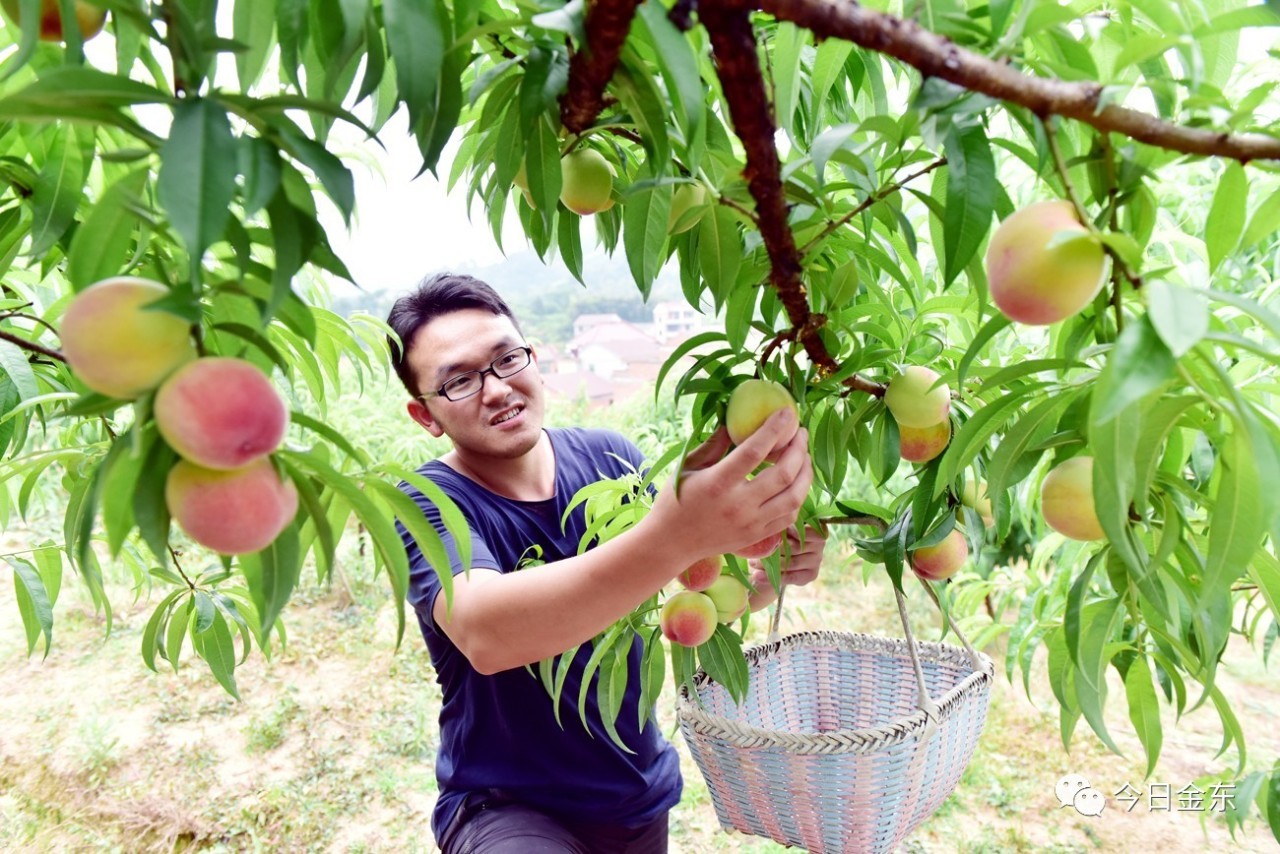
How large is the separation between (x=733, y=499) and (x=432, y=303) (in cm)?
86

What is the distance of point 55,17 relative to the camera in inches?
15.6

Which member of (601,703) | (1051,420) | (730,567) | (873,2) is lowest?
(601,703)

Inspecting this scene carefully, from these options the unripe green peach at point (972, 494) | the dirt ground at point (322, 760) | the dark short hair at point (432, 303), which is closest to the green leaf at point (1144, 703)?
the unripe green peach at point (972, 494)

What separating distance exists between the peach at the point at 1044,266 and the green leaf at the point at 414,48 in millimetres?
261

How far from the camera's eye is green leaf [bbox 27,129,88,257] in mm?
484

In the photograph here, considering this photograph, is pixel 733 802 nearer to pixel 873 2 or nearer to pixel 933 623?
pixel 873 2

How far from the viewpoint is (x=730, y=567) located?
2.75ft

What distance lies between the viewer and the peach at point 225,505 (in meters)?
0.33

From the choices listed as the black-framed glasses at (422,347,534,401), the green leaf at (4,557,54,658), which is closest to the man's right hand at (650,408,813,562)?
the green leaf at (4,557,54,658)

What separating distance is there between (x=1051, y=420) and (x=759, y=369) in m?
0.20

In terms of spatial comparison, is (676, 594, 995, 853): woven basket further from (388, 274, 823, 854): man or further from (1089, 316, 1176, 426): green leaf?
(1089, 316, 1176, 426): green leaf

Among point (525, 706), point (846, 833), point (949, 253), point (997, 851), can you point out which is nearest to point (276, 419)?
point (949, 253)

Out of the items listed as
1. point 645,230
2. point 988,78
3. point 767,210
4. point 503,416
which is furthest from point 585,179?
point 503,416

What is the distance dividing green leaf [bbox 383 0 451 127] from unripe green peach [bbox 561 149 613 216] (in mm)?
213
